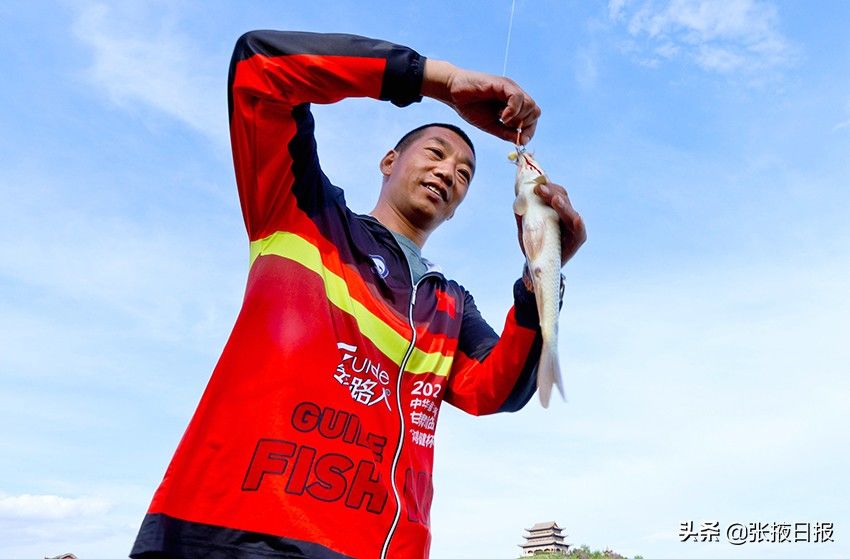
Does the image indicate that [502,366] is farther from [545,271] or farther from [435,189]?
[435,189]

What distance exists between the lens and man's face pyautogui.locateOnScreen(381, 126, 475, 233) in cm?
317

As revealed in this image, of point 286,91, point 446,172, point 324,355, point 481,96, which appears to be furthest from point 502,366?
point 286,91

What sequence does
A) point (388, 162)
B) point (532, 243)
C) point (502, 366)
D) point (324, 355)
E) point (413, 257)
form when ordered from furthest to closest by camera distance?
point (388, 162), point (413, 257), point (502, 366), point (532, 243), point (324, 355)

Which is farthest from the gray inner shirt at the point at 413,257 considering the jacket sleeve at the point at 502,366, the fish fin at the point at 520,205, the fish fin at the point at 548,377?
the fish fin at the point at 548,377

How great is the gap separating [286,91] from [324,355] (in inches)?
33.9

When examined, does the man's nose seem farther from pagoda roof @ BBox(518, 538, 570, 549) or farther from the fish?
pagoda roof @ BBox(518, 538, 570, 549)

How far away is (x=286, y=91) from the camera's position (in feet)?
8.30

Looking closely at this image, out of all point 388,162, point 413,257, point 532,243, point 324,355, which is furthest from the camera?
point 388,162

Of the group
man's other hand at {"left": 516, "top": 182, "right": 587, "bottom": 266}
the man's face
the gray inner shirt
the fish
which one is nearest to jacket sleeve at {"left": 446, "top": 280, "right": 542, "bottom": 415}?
the fish

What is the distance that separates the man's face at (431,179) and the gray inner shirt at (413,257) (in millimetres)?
101

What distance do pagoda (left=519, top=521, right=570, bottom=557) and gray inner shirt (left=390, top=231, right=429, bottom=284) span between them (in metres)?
40.5

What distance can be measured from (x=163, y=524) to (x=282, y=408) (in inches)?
17.8

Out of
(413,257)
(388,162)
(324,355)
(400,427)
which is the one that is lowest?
(400,427)

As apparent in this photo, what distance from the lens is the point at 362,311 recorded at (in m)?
2.68
